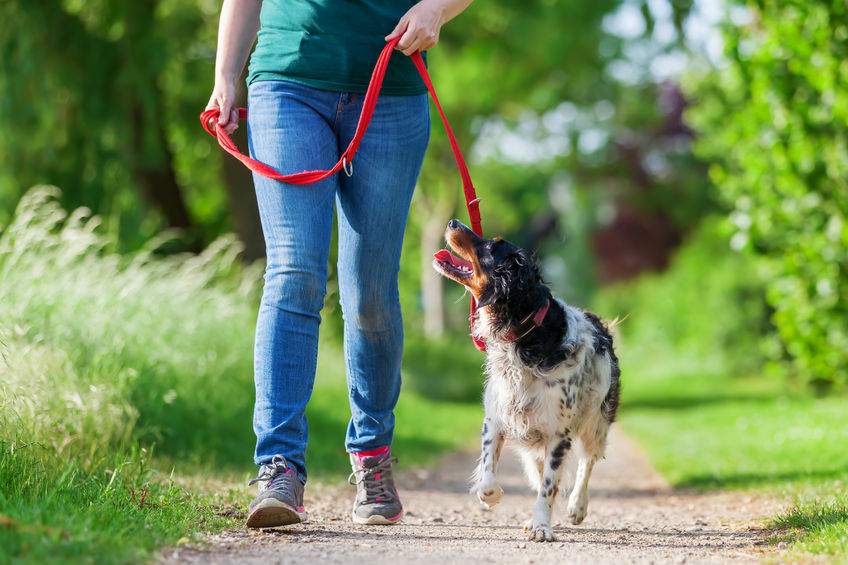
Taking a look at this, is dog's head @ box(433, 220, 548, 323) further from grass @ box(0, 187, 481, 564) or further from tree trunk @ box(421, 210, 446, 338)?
tree trunk @ box(421, 210, 446, 338)

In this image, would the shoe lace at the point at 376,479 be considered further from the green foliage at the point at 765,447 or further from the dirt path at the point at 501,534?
the green foliage at the point at 765,447

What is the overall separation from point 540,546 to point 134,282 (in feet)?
12.0

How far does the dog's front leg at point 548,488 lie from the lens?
12.0 ft

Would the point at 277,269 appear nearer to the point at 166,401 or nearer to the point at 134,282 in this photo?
the point at 166,401

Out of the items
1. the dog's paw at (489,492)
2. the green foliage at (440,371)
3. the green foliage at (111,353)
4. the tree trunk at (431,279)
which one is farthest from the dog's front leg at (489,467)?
the tree trunk at (431,279)

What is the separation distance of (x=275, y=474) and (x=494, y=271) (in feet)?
4.40

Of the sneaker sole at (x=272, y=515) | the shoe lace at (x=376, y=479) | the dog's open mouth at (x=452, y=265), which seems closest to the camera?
the sneaker sole at (x=272, y=515)


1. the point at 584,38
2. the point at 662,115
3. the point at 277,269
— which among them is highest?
the point at 662,115

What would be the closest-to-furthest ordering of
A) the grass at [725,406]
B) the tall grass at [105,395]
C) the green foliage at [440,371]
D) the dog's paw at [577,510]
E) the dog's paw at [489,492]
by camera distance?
the tall grass at [105,395] → the dog's paw at [489,492] → the dog's paw at [577,510] → the grass at [725,406] → the green foliage at [440,371]

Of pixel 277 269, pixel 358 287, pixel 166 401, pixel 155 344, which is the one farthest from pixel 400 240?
pixel 155 344

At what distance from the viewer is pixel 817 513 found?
12.2 feet

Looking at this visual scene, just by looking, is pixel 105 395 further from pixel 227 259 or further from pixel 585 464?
pixel 227 259

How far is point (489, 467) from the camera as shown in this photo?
13.0 ft

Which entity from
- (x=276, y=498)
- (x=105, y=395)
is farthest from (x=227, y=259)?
(x=276, y=498)
